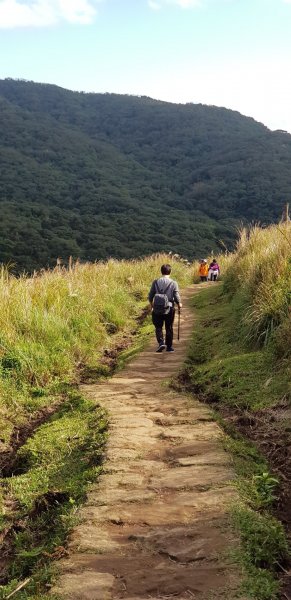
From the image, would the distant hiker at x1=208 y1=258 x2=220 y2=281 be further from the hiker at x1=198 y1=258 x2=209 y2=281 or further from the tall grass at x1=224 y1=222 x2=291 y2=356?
the tall grass at x1=224 y1=222 x2=291 y2=356

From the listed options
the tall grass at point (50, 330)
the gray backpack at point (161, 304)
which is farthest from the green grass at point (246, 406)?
the tall grass at point (50, 330)

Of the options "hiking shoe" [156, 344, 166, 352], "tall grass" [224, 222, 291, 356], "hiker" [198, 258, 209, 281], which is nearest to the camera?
"tall grass" [224, 222, 291, 356]

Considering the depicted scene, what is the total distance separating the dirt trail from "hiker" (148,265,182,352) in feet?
10.6

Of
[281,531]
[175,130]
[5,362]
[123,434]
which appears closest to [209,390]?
[123,434]

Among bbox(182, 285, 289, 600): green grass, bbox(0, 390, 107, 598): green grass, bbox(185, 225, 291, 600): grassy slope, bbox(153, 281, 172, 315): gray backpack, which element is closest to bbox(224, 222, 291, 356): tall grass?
bbox(185, 225, 291, 600): grassy slope

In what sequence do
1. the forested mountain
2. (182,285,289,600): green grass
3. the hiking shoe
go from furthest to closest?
the forested mountain
the hiking shoe
(182,285,289,600): green grass

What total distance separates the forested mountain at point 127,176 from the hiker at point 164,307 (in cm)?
Result: 2517

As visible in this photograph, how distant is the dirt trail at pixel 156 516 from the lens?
2494 mm

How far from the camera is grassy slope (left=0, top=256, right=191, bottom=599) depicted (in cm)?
323

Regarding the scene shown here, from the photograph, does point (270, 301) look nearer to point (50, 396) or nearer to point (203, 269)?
point (50, 396)

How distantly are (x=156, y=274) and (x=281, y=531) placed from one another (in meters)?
14.7

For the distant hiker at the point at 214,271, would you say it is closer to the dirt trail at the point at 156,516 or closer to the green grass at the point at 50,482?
the green grass at the point at 50,482

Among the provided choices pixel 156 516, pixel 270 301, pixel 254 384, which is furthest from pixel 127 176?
pixel 156 516

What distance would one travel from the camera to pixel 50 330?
24.4ft
